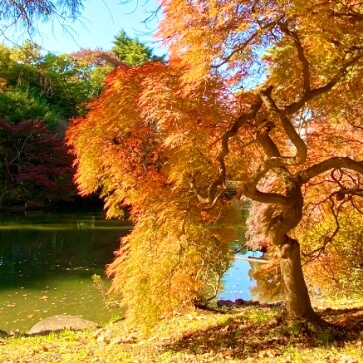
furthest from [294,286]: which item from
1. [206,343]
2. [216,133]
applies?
[216,133]

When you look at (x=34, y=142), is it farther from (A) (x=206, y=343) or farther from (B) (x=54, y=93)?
(A) (x=206, y=343)

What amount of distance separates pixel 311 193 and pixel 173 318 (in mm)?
2210

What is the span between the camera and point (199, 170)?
404 centimetres

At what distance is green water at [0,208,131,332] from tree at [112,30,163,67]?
10.4 metres

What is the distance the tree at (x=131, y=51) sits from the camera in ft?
85.8

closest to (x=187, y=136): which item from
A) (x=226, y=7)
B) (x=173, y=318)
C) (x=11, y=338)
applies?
(x=226, y=7)

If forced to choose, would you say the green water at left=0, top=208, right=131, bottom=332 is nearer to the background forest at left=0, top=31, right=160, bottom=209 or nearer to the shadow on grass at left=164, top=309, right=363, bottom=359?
the background forest at left=0, top=31, right=160, bottom=209

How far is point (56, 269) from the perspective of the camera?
424 inches

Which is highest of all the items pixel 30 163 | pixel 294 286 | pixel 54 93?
pixel 54 93

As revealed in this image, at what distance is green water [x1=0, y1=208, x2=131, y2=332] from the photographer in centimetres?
783

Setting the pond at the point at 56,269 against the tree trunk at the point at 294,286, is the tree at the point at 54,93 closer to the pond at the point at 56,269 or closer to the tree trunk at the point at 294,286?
the pond at the point at 56,269

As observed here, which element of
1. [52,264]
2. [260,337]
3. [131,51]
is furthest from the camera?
[131,51]

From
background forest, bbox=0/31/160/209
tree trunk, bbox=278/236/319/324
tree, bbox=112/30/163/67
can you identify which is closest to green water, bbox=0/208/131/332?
background forest, bbox=0/31/160/209

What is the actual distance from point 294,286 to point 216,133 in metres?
1.41
